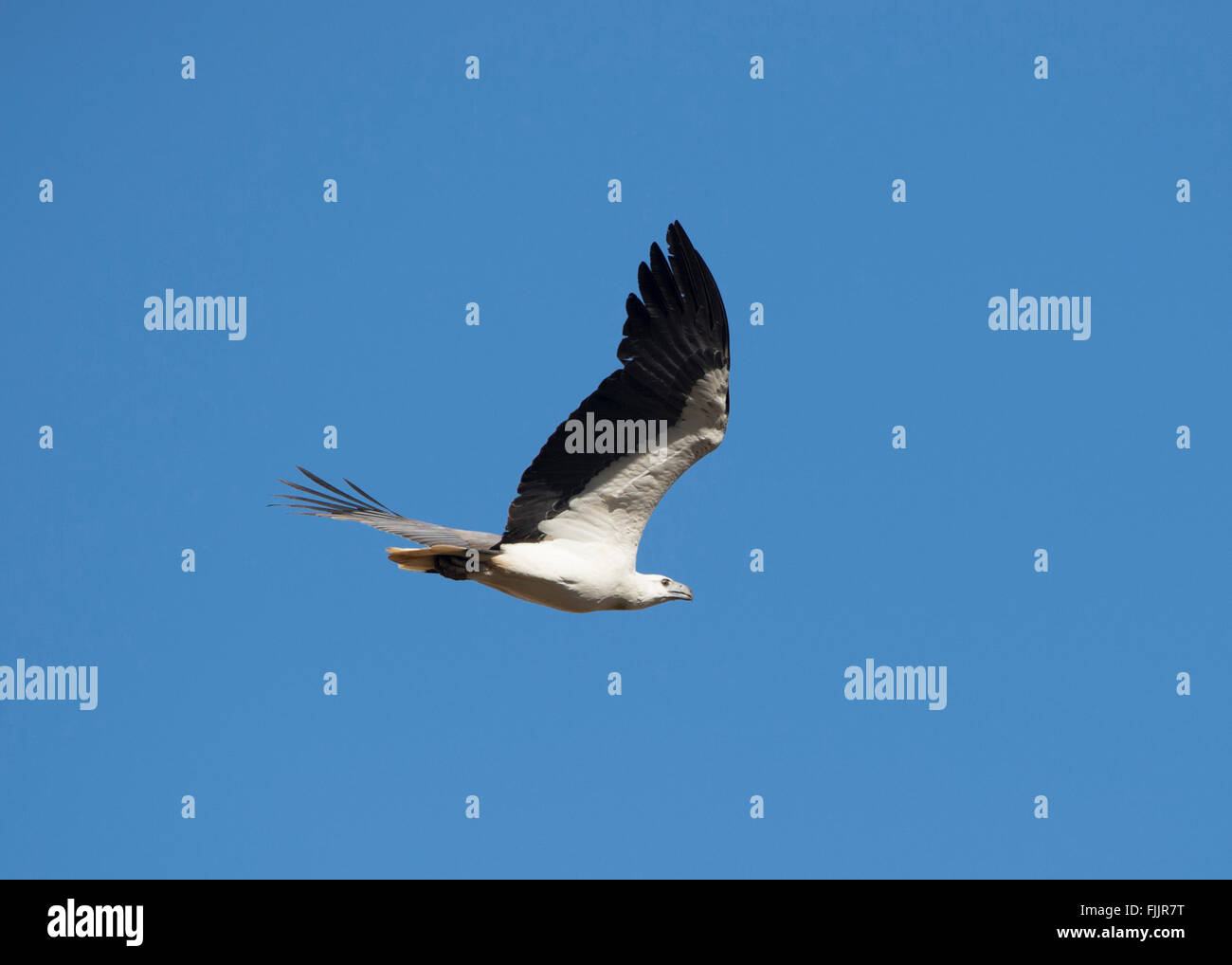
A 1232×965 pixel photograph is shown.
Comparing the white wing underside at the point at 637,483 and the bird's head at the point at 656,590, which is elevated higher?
the white wing underside at the point at 637,483

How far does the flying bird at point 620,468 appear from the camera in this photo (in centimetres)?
1691

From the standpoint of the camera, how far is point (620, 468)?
1739 cm

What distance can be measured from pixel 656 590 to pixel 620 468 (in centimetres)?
142

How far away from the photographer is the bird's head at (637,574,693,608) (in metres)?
18.0

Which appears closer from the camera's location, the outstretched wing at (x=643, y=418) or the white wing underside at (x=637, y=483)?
the outstretched wing at (x=643, y=418)

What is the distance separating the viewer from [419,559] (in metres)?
17.4

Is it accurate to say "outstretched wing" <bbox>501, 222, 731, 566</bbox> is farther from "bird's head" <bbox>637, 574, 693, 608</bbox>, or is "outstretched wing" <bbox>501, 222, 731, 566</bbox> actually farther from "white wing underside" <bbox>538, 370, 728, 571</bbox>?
"bird's head" <bbox>637, 574, 693, 608</bbox>

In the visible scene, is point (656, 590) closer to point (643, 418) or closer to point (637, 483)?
point (637, 483)

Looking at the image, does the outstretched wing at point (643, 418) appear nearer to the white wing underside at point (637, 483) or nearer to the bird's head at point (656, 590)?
the white wing underside at point (637, 483)

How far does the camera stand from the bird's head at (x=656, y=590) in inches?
708

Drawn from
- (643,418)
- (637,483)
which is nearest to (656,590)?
(637,483)

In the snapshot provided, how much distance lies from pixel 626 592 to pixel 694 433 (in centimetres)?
178

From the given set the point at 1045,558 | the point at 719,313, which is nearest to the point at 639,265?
the point at 719,313

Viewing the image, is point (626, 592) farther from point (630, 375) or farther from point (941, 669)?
point (941, 669)
